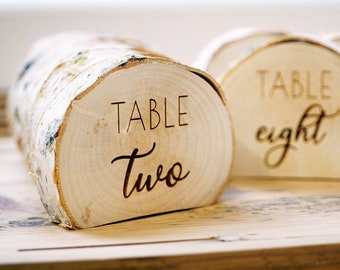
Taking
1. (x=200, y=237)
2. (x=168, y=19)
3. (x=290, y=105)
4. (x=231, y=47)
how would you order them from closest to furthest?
(x=200, y=237) → (x=290, y=105) → (x=231, y=47) → (x=168, y=19)

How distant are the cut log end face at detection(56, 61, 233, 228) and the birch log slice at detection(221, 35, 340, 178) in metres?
0.17

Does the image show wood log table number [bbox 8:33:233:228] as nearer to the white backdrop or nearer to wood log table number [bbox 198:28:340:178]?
wood log table number [bbox 198:28:340:178]

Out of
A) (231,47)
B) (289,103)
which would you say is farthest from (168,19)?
(289,103)

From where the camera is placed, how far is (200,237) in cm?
88

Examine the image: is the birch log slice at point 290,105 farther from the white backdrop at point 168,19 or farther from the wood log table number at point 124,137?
the white backdrop at point 168,19

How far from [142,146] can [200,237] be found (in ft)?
0.52

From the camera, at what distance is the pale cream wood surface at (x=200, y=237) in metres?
0.81

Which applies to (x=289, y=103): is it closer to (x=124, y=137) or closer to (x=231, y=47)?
(x=231, y=47)

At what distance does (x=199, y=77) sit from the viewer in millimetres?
975

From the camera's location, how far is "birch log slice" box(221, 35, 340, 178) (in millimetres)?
1153

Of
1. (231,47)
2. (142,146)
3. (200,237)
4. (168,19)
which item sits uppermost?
(168,19)

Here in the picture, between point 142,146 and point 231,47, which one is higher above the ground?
point 231,47

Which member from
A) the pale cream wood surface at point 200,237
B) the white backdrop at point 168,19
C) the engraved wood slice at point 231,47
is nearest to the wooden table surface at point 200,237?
the pale cream wood surface at point 200,237

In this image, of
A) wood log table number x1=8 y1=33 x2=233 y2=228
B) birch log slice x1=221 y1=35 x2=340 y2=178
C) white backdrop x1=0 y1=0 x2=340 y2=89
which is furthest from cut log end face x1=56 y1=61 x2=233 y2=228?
white backdrop x1=0 y1=0 x2=340 y2=89
